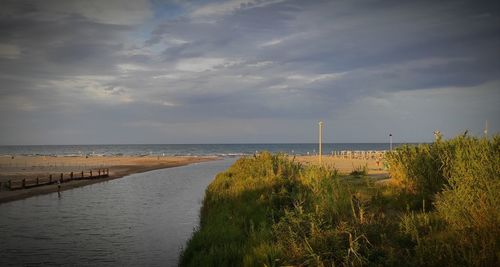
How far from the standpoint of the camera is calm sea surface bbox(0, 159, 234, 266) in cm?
1395

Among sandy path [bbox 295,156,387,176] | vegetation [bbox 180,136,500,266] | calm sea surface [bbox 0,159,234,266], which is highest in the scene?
vegetation [bbox 180,136,500,266]

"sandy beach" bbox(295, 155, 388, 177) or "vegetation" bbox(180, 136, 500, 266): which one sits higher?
"vegetation" bbox(180, 136, 500, 266)

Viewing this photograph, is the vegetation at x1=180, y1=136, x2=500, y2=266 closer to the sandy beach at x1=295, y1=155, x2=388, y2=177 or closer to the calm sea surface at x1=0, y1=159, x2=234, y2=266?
the calm sea surface at x1=0, y1=159, x2=234, y2=266

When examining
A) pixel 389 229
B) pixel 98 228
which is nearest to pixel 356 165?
pixel 98 228

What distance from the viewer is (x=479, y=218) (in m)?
7.57

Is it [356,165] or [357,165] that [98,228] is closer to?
[357,165]

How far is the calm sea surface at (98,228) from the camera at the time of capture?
45.8 feet

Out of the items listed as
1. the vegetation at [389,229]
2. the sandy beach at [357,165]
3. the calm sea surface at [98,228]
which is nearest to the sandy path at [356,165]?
→ the sandy beach at [357,165]

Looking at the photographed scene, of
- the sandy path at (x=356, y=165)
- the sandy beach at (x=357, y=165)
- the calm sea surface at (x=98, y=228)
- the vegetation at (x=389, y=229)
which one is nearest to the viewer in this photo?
the vegetation at (x=389, y=229)

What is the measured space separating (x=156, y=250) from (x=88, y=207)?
12523 mm

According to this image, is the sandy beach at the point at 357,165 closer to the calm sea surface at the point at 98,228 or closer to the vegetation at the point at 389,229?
the vegetation at the point at 389,229

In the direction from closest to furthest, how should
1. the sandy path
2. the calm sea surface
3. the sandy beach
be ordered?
the calm sea surface → the sandy beach → the sandy path

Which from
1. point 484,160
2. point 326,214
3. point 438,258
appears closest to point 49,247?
point 326,214

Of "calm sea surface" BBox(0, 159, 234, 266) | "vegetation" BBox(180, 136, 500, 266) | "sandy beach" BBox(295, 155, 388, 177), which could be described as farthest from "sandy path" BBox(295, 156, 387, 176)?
"calm sea surface" BBox(0, 159, 234, 266)
